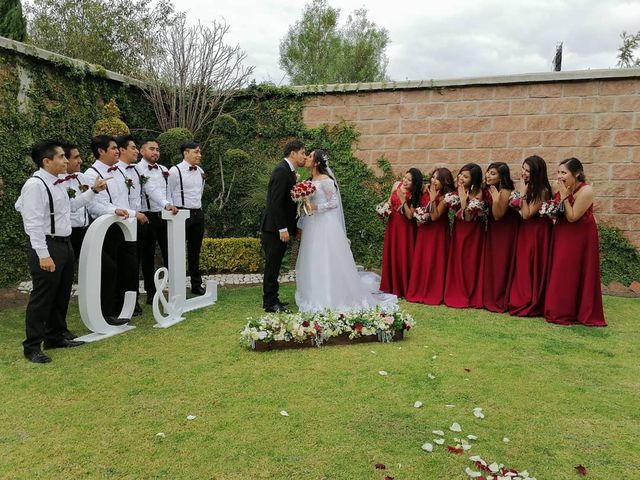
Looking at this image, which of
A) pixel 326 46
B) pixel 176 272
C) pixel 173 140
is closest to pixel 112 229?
pixel 176 272

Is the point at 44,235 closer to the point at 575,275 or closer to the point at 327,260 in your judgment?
the point at 327,260

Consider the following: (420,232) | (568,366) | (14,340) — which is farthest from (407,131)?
(14,340)

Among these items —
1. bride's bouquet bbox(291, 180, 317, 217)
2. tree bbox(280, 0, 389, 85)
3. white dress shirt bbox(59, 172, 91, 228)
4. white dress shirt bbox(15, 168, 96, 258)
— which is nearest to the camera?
white dress shirt bbox(15, 168, 96, 258)

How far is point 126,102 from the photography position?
378 inches

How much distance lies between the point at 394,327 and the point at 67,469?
325 centimetres

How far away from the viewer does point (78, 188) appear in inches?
211

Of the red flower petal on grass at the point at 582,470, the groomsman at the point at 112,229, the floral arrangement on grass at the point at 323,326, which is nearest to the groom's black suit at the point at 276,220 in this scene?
the floral arrangement on grass at the point at 323,326

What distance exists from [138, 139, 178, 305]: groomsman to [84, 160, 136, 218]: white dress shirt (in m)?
0.53

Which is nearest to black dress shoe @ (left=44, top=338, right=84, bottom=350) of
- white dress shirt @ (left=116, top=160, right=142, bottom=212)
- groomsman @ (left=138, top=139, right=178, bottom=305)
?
groomsman @ (left=138, top=139, right=178, bottom=305)

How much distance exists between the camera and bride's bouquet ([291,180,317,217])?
6.21m

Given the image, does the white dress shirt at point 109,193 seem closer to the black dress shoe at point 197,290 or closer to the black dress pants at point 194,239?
the black dress pants at point 194,239

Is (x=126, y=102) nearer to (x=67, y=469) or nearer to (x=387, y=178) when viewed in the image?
(x=387, y=178)

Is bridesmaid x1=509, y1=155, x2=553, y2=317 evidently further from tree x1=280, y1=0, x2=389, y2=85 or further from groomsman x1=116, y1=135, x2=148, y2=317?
tree x1=280, y1=0, x2=389, y2=85

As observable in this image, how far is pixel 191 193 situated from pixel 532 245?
4759 millimetres
